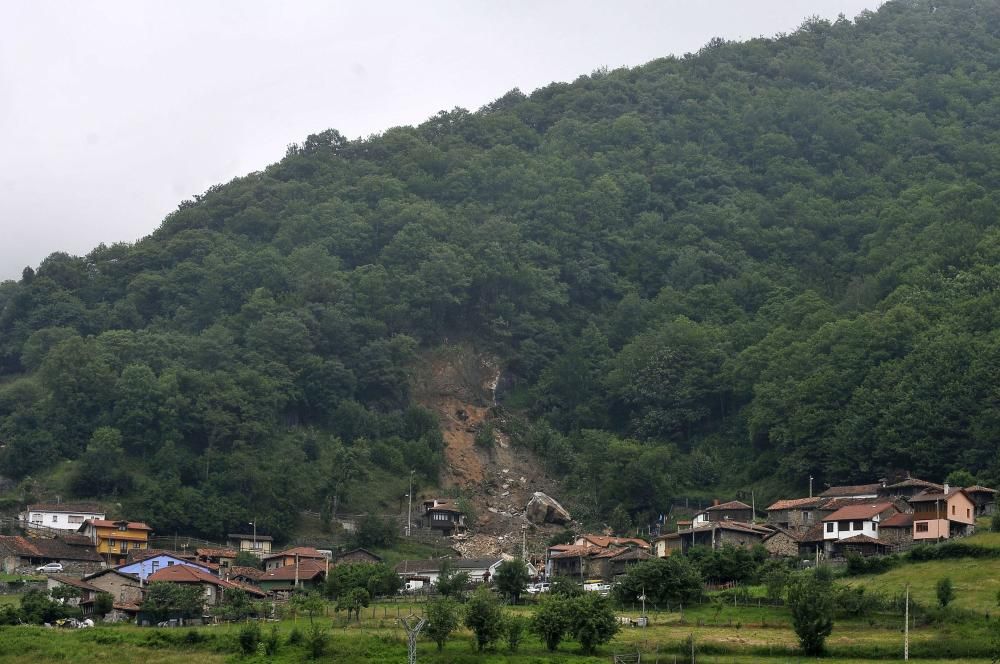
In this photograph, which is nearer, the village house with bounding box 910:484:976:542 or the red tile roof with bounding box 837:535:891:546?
the village house with bounding box 910:484:976:542

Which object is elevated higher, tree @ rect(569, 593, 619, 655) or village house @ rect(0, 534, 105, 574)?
village house @ rect(0, 534, 105, 574)

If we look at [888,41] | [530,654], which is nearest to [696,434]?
[530,654]

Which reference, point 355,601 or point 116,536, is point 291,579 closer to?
point 355,601

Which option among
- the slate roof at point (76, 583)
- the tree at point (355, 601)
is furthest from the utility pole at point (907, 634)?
the slate roof at point (76, 583)

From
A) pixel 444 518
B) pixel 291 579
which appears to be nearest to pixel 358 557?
pixel 291 579

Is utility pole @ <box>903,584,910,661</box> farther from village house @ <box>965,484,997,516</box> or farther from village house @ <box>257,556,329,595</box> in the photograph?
village house @ <box>257,556,329,595</box>

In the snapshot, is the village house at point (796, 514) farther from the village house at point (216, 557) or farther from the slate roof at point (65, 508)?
the slate roof at point (65, 508)

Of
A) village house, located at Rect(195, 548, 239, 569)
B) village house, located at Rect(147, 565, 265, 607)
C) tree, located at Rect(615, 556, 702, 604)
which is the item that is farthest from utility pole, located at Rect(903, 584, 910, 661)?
village house, located at Rect(195, 548, 239, 569)
